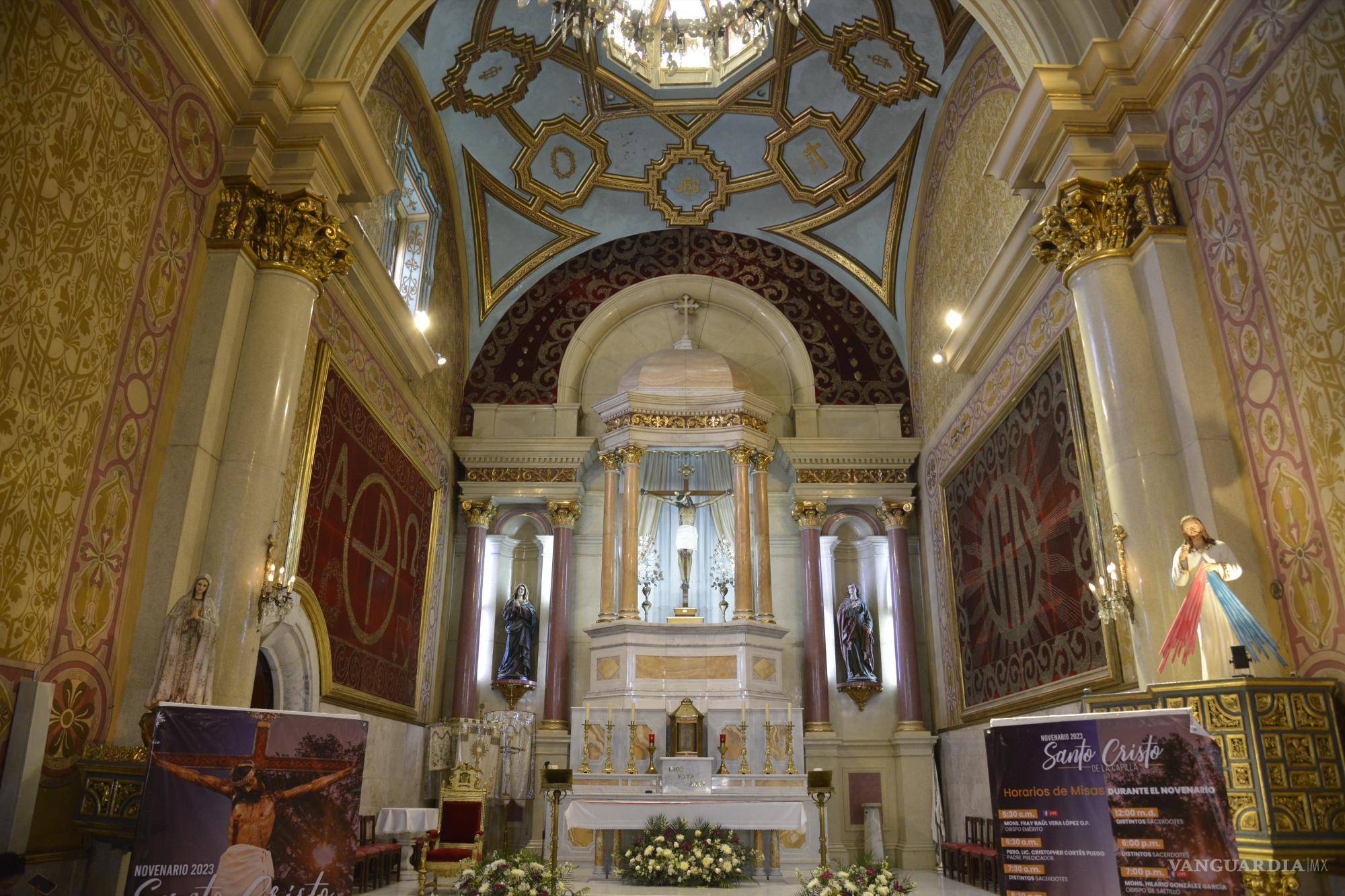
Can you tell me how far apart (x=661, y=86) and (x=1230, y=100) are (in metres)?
8.55

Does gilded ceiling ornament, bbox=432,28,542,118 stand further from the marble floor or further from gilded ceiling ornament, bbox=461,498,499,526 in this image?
the marble floor

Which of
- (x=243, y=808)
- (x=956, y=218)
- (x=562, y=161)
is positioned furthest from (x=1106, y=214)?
(x=562, y=161)

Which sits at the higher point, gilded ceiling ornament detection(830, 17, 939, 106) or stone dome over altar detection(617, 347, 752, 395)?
gilded ceiling ornament detection(830, 17, 939, 106)

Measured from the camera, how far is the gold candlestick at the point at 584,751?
1130cm

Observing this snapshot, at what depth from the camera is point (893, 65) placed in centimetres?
1220

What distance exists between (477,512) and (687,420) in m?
3.28

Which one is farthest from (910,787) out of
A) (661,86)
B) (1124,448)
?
(661,86)

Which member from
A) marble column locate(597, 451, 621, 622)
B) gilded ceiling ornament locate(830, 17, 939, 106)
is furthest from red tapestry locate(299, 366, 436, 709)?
gilded ceiling ornament locate(830, 17, 939, 106)

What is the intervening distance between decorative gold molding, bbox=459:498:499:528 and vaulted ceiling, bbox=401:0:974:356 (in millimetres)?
2518

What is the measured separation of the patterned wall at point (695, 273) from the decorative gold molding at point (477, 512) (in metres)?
1.20

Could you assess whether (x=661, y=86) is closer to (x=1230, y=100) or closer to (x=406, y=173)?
(x=406, y=173)

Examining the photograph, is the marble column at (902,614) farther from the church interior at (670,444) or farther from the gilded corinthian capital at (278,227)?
the gilded corinthian capital at (278,227)

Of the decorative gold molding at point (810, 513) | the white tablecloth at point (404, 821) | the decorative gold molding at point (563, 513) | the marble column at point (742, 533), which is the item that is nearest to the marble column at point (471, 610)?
the decorative gold molding at point (563, 513)

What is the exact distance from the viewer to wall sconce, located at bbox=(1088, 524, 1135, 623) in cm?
631
